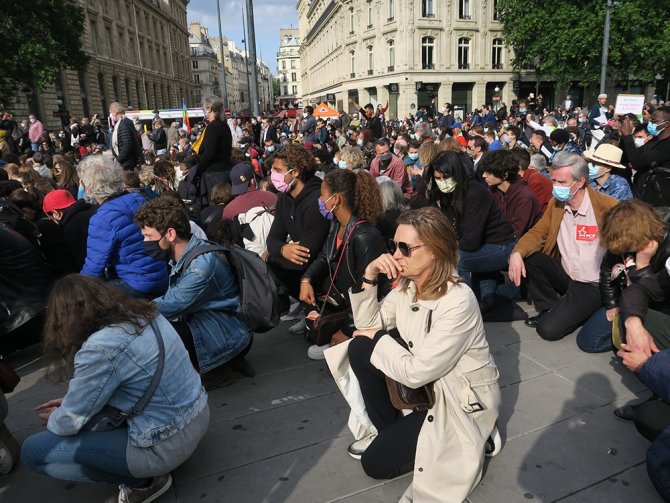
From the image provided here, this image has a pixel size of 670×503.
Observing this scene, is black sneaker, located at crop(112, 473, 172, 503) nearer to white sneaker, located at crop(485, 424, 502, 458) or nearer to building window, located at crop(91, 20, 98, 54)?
white sneaker, located at crop(485, 424, 502, 458)

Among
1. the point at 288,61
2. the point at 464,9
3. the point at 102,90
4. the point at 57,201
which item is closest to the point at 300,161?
the point at 57,201

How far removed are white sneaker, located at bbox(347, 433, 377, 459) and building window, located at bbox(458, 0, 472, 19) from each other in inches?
1845

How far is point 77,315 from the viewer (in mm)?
2334

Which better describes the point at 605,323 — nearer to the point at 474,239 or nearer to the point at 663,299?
the point at 663,299

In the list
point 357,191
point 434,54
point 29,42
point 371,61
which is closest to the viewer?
point 357,191

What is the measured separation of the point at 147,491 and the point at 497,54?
1936 inches

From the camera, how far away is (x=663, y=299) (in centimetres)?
341

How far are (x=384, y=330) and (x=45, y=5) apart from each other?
91.7ft

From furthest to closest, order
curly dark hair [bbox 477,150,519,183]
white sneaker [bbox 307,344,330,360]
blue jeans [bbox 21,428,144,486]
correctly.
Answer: curly dark hair [bbox 477,150,519,183] < white sneaker [bbox 307,344,330,360] < blue jeans [bbox 21,428,144,486]

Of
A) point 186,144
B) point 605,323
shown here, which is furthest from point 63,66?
point 605,323

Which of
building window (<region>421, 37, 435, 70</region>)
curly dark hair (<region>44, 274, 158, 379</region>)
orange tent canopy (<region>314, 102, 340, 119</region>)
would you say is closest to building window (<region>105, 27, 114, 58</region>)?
building window (<region>421, 37, 435, 70</region>)

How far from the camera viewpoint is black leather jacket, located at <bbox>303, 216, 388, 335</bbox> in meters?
3.87

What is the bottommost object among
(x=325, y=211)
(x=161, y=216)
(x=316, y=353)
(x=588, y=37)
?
(x=316, y=353)

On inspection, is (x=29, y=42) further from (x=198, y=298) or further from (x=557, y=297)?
(x=557, y=297)
